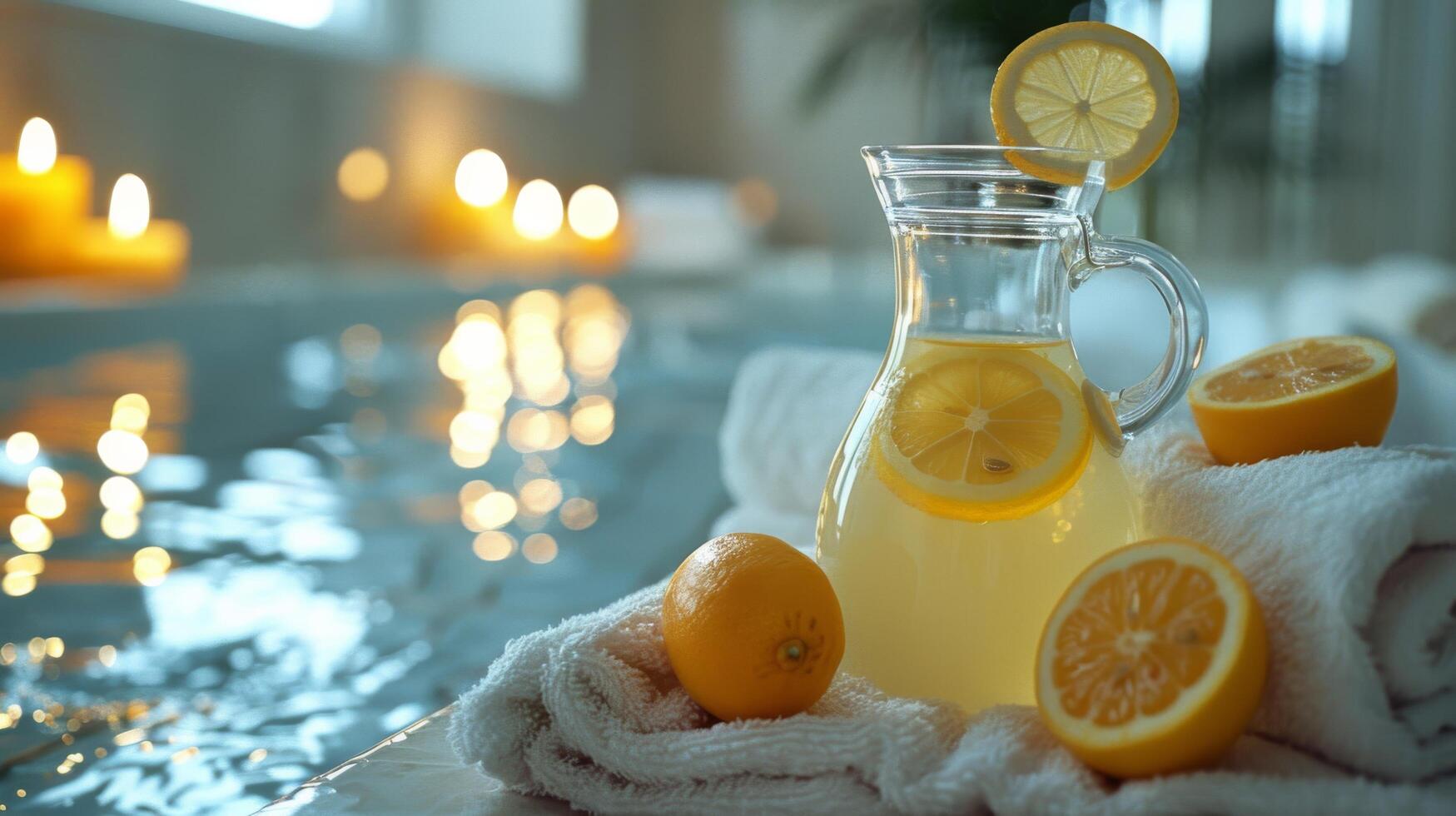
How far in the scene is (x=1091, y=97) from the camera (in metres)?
0.51

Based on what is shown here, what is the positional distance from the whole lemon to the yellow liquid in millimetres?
27

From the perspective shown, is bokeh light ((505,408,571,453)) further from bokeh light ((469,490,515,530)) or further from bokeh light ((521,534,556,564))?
bokeh light ((521,534,556,564))

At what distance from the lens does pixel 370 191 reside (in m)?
3.70

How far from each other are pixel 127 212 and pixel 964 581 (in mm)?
2211

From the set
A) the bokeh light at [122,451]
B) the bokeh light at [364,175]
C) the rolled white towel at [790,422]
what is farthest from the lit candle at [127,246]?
the rolled white towel at [790,422]

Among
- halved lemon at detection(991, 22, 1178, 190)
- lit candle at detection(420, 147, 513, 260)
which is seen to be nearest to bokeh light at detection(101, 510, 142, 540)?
halved lemon at detection(991, 22, 1178, 190)

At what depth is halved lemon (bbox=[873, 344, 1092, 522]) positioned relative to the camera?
0.47 metres

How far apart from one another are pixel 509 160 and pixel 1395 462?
14.1 feet

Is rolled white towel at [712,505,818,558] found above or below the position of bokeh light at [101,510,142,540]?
above

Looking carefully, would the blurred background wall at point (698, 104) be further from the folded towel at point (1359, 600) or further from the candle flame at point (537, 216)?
the folded towel at point (1359, 600)

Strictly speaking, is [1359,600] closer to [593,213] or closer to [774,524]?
[774,524]

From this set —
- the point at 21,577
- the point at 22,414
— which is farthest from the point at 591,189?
the point at 21,577

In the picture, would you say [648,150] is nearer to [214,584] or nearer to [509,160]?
[509,160]

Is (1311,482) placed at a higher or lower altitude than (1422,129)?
lower
